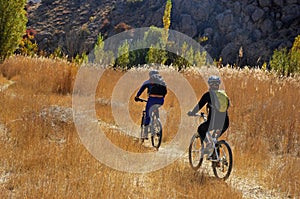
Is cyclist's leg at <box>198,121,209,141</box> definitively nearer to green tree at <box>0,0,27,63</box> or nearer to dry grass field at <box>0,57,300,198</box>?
dry grass field at <box>0,57,300,198</box>

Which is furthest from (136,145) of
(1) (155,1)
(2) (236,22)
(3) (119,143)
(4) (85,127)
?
(1) (155,1)

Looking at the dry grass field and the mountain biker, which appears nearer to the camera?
the dry grass field

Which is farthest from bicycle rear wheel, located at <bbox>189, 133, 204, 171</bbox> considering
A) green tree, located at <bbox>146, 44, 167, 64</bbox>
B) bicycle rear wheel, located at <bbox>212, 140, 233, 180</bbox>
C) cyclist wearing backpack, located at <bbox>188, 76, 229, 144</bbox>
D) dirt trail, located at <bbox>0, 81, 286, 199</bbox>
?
green tree, located at <bbox>146, 44, 167, 64</bbox>

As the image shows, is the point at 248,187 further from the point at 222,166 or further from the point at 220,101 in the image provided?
the point at 220,101

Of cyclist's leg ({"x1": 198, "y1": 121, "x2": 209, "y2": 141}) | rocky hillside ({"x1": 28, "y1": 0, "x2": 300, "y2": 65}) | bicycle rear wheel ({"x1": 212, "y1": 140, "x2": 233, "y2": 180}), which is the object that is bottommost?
bicycle rear wheel ({"x1": 212, "y1": 140, "x2": 233, "y2": 180})

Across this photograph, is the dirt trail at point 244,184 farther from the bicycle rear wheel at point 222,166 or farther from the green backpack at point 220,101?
the green backpack at point 220,101

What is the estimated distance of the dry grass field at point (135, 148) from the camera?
378cm

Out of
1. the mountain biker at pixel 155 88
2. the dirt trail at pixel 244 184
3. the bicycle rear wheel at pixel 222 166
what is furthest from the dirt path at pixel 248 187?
the mountain biker at pixel 155 88

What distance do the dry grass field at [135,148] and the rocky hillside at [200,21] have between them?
2786cm

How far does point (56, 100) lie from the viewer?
8.51 metres

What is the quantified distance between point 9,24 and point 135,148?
10.2m

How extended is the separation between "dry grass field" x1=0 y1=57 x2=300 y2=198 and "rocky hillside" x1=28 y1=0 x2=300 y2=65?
27863mm

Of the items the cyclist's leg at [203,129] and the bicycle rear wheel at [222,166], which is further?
the cyclist's leg at [203,129]

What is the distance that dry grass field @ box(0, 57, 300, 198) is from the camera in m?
Result: 3.78
